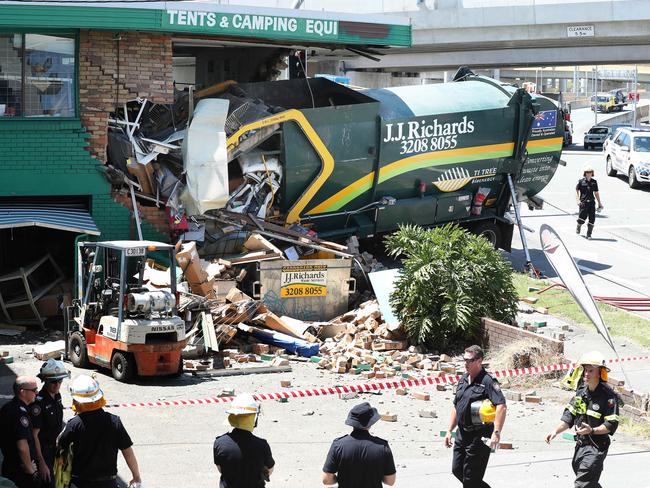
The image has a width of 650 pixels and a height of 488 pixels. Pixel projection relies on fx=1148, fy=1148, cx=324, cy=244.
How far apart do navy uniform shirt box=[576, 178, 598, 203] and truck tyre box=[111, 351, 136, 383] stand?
1462 cm

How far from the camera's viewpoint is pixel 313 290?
18.9 metres

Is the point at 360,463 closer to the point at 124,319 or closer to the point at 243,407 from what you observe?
the point at 243,407

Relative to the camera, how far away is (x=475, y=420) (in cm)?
918

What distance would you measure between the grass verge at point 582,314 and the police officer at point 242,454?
10.6 meters

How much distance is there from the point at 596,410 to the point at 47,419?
437cm

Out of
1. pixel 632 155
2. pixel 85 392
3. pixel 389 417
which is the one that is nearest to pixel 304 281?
pixel 389 417

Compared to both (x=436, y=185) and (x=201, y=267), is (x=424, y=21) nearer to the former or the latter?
(x=436, y=185)

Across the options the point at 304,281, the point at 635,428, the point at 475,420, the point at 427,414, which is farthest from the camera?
the point at 304,281

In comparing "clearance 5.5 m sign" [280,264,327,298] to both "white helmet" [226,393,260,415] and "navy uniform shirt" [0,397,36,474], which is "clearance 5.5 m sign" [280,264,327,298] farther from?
"white helmet" [226,393,260,415]

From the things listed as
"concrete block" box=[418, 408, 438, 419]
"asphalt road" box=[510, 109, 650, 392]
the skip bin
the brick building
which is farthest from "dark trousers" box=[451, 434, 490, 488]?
the brick building

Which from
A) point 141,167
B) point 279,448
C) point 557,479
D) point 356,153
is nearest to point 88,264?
point 141,167

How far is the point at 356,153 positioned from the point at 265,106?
1.87 meters

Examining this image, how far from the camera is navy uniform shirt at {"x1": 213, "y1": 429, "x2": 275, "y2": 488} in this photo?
7.49 metres

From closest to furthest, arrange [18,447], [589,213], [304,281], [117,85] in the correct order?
[18,447]
[304,281]
[117,85]
[589,213]
